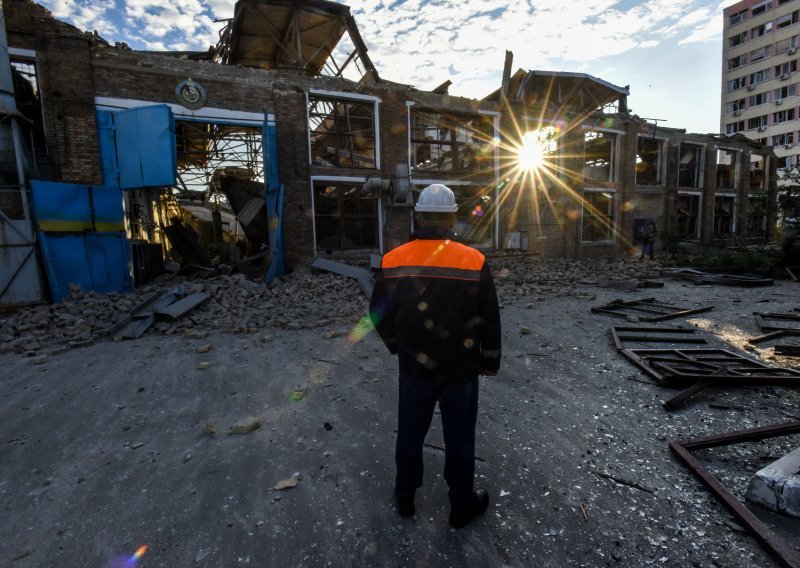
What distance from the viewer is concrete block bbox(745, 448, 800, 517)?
7.01 ft

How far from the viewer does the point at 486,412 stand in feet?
11.8

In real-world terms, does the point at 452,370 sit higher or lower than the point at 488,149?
lower

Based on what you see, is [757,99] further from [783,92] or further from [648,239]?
[648,239]

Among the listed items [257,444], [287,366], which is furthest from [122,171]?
[257,444]

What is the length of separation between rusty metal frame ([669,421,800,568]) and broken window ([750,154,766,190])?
93.8 feet

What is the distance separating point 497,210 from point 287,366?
11.9 metres

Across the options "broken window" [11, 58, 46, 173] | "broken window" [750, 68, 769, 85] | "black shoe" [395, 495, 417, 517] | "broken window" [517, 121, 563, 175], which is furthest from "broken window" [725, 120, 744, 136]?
"broken window" [11, 58, 46, 173]

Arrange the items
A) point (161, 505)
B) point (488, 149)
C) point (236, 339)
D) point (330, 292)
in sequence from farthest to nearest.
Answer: point (488, 149) < point (330, 292) < point (236, 339) < point (161, 505)

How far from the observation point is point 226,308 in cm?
742

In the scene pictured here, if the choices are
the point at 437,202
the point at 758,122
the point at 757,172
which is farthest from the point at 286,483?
the point at 758,122

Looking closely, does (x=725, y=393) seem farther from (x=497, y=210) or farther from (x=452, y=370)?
(x=497, y=210)

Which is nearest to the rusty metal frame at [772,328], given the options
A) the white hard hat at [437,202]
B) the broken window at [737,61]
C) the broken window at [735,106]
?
Answer: the white hard hat at [437,202]

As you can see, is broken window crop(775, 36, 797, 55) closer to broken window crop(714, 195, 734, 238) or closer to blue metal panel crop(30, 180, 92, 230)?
broken window crop(714, 195, 734, 238)

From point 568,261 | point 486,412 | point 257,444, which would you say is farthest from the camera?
point 568,261
